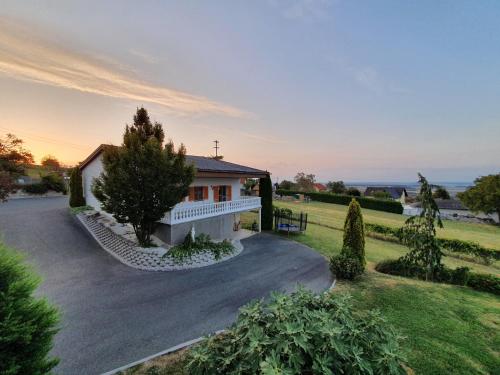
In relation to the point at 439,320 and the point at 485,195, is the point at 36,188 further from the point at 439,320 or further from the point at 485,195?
the point at 485,195

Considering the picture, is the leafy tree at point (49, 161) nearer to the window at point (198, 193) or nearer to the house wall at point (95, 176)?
the house wall at point (95, 176)

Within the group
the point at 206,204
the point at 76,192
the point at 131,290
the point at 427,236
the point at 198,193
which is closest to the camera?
the point at 131,290

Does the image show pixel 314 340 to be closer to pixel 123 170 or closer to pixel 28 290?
pixel 28 290

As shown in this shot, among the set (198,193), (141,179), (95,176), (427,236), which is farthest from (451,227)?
(95,176)

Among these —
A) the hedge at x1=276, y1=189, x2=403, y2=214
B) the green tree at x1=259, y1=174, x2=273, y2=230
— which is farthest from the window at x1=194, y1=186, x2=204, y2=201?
the hedge at x1=276, y1=189, x2=403, y2=214

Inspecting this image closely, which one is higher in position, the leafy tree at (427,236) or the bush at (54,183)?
the bush at (54,183)

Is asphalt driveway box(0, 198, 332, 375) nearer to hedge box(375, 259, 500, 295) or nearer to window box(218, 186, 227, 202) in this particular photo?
hedge box(375, 259, 500, 295)

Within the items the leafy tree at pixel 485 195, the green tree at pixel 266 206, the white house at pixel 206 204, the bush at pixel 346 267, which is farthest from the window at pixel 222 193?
the leafy tree at pixel 485 195
